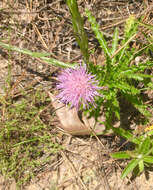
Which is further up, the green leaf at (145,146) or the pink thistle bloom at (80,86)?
the pink thistle bloom at (80,86)

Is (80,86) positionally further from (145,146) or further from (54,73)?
(54,73)

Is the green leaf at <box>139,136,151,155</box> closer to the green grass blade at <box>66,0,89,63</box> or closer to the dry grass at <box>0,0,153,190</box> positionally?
the dry grass at <box>0,0,153,190</box>

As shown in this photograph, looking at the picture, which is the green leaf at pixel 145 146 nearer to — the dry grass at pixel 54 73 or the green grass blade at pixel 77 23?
the dry grass at pixel 54 73

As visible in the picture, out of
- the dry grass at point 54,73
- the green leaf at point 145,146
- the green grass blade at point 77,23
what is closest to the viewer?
the green grass blade at point 77,23

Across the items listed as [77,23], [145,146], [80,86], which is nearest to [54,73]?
[80,86]

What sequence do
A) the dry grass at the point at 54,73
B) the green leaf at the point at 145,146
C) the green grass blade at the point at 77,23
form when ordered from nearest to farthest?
the green grass blade at the point at 77,23, the green leaf at the point at 145,146, the dry grass at the point at 54,73

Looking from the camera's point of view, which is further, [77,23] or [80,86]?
[80,86]

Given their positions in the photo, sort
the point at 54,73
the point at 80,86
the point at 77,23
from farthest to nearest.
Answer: the point at 54,73 < the point at 80,86 < the point at 77,23

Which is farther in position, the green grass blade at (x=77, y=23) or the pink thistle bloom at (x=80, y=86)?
the pink thistle bloom at (x=80, y=86)

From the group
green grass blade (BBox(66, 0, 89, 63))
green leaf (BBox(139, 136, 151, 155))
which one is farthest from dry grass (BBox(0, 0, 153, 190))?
green grass blade (BBox(66, 0, 89, 63))

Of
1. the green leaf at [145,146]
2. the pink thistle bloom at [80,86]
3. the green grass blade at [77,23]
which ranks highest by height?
the green grass blade at [77,23]

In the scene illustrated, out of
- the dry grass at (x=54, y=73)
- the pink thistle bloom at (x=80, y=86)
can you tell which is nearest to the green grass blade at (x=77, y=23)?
the pink thistle bloom at (x=80, y=86)

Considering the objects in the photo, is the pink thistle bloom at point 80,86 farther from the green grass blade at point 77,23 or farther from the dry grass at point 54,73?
the dry grass at point 54,73

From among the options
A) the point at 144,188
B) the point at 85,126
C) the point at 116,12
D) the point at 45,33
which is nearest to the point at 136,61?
the point at 116,12
